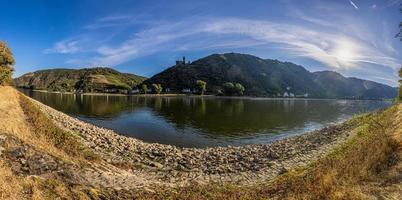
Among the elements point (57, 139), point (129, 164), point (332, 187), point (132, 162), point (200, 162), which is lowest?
point (200, 162)

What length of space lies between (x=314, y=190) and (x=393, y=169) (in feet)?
17.1

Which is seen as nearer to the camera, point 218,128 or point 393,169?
point 393,169

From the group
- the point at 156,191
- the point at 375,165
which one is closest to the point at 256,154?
Result: the point at 375,165

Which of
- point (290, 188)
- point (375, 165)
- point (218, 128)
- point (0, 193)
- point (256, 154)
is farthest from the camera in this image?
point (218, 128)

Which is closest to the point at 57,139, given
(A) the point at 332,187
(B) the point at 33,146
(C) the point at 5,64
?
(B) the point at 33,146

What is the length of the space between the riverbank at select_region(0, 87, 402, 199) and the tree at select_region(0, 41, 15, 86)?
18.9ft

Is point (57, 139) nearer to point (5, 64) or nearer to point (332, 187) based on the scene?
point (332, 187)

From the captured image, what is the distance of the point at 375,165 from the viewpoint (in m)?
16.1

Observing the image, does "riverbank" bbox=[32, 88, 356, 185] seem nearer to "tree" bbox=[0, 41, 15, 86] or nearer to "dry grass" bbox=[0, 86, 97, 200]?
"dry grass" bbox=[0, 86, 97, 200]

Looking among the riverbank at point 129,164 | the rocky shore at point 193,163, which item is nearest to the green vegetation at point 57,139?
the riverbank at point 129,164

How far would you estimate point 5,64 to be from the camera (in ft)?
135

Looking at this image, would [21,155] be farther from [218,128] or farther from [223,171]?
[218,128]

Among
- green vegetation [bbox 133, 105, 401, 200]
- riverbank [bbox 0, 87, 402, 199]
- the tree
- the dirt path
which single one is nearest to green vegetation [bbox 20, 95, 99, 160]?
riverbank [bbox 0, 87, 402, 199]

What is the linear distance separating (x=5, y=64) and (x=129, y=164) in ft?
96.7
